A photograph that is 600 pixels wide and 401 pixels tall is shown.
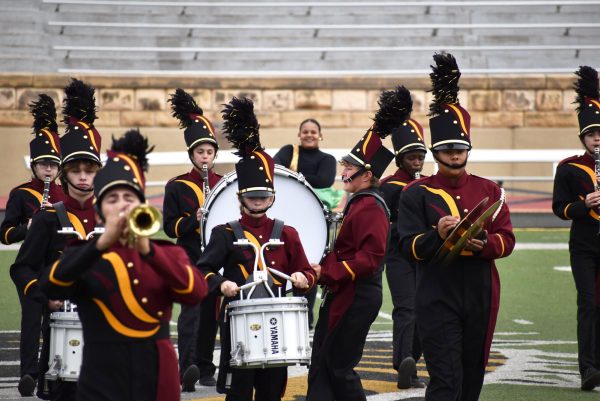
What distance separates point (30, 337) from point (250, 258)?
2.32 metres

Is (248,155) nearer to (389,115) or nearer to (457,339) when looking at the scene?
(389,115)

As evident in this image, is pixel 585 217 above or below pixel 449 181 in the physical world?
below

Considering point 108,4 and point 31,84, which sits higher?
point 108,4

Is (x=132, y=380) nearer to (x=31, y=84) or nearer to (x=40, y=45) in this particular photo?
(x=31, y=84)

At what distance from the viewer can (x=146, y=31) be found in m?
24.5

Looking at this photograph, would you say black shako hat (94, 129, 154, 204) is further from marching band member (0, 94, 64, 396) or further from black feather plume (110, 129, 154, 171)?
marching band member (0, 94, 64, 396)

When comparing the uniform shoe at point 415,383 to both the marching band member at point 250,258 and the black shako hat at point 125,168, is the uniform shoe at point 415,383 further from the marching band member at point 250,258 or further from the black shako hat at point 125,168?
the black shako hat at point 125,168

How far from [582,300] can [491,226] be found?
2.36 metres

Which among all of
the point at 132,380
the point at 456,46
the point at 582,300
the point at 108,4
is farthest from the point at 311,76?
the point at 132,380

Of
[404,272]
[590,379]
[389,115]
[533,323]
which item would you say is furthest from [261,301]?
[533,323]

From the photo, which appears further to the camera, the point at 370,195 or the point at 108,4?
the point at 108,4

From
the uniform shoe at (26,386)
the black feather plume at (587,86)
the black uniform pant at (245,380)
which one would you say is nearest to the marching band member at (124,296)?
the black uniform pant at (245,380)

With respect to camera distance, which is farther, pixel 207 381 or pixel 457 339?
pixel 207 381

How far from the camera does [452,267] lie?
6.88m
